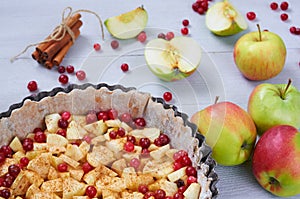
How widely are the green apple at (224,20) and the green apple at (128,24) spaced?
1.04 feet

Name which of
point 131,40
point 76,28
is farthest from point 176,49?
point 76,28

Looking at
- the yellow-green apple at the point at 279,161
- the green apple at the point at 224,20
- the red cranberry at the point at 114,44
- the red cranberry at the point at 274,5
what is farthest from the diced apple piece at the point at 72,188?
the red cranberry at the point at 274,5

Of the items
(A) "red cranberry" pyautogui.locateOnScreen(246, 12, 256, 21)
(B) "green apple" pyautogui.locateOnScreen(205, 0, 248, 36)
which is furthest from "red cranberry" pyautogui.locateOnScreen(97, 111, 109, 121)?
(A) "red cranberry" pyautogui.locateOnScreen(246, 12, 256, 21)

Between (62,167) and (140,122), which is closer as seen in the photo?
(62,167)

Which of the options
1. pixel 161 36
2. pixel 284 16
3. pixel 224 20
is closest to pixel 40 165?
pixel 161 36

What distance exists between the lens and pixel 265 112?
237 cm

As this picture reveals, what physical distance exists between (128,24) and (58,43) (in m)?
0.35

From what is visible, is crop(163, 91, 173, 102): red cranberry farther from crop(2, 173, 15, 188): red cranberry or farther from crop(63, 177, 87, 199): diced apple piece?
crop(2, 173, 15, 188): red cranberry

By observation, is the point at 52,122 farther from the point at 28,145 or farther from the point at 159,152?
the point at 159,152

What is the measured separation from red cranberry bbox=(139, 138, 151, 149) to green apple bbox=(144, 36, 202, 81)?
1.48ft

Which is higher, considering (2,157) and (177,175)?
(2,157)

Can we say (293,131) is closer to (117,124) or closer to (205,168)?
(205,168)

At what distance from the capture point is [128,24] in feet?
9.53

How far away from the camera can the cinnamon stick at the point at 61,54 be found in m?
2.77
